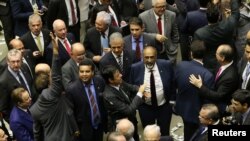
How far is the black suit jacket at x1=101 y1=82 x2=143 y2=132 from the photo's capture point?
19.9 ft

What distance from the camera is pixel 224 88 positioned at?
614 centimetres

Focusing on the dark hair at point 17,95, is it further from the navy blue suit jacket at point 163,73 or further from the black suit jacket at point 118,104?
the navy blue suit jacket at point 163,73

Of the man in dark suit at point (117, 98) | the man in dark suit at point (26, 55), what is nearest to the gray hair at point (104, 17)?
the man in dark suit at point (26, 55)

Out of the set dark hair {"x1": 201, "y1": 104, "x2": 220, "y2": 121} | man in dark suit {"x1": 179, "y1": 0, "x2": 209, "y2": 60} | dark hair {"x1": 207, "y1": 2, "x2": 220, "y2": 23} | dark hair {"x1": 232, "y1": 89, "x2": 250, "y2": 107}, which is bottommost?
dark hair {"x1": 201, "y1": 104, "x2": 220, "y2": 121}

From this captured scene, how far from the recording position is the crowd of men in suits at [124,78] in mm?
5953

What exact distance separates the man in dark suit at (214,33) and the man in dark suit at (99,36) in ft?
4.18

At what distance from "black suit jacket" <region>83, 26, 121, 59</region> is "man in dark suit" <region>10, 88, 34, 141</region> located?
1.65 m

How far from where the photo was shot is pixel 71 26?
8820 millimetres

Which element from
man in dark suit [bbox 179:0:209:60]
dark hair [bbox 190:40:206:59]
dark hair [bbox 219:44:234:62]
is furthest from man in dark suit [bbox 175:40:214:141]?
man in dark suit [bbox 179:0:209:60]

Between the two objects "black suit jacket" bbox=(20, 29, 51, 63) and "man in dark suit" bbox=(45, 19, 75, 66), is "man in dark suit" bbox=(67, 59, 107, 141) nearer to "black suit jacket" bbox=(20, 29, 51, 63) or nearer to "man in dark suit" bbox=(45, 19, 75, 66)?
"man in dark suit" bbox=(45, 19, 75, 66)

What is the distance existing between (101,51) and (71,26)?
4.78 ft

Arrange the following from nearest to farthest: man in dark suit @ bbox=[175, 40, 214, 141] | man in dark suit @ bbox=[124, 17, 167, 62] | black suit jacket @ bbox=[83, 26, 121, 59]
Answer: man in dark suit @ bbox=[175, 40, 214, 141]
man in dark suit @ bbox=[124, 17, 167, 62]
black suit jacket @ bbox=[83, 26, 121, 59]

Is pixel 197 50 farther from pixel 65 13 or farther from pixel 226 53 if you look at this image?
pixel 65 13

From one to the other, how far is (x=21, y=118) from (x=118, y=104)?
114 cm
